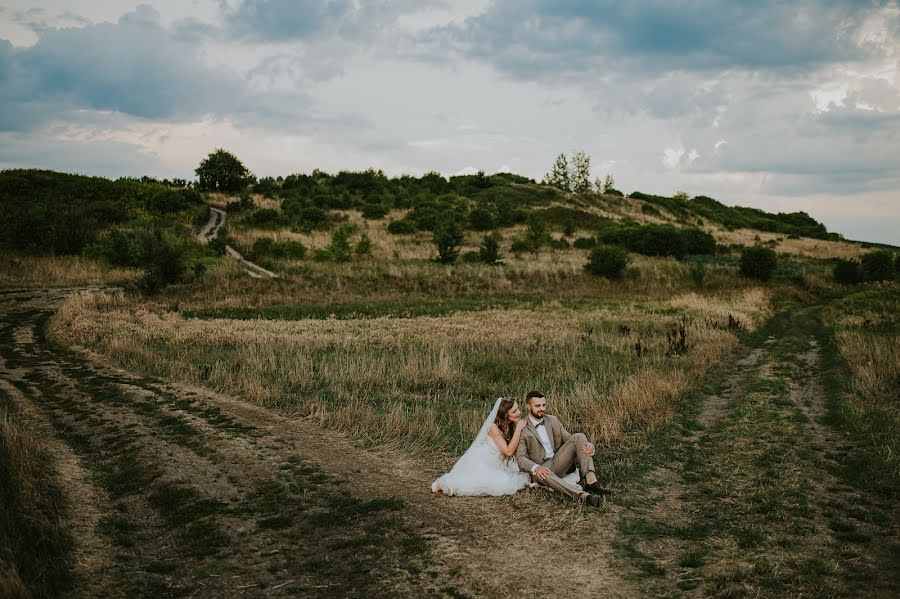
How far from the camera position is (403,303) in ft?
96.6

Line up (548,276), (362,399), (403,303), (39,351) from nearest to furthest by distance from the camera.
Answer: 1. (362,399)
2. (39,351)
3. (403,303)
4. (548,276)

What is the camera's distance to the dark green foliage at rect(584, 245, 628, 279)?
37531mm

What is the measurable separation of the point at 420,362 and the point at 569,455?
8.01 meters

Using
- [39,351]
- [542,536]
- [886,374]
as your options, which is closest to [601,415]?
[542,536]

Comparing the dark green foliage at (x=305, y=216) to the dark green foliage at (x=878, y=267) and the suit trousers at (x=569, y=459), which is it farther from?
the suit trousers at (x=569, y=459)

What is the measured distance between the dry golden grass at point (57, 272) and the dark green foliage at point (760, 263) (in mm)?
37017

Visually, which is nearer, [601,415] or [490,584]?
[490,584]

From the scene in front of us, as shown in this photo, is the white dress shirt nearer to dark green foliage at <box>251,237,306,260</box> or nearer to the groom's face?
the groom's face

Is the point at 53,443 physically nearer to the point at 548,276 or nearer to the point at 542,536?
the point at 542,536

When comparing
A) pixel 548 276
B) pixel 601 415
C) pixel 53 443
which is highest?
pixel 548 276

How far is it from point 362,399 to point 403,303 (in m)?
16.7

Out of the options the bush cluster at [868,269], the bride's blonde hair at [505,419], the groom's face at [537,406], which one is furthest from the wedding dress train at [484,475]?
the bush cluster at [868,269]

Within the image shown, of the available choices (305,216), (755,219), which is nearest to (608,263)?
(305,216)

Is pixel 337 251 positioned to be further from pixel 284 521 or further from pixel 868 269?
pixel 868 269
